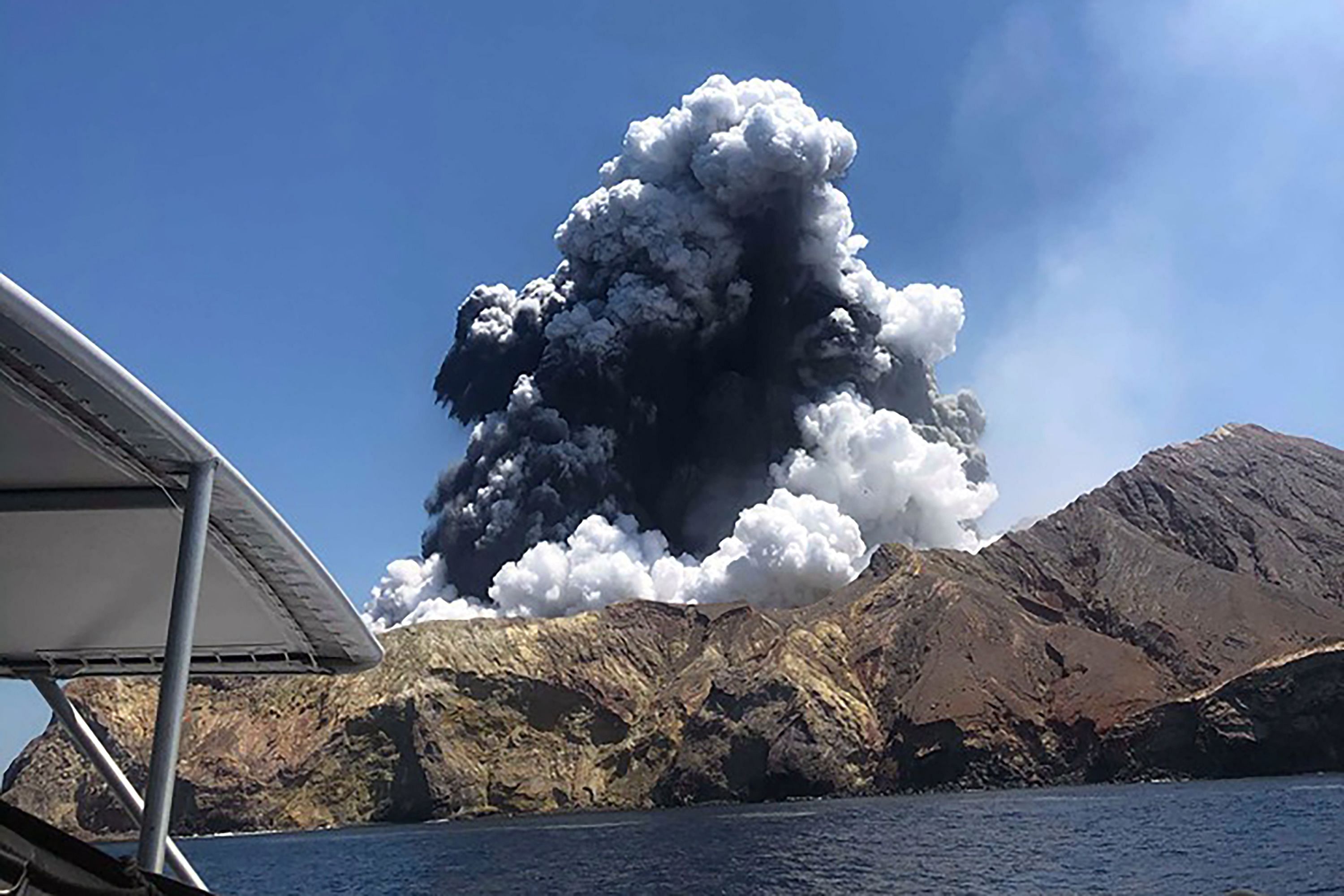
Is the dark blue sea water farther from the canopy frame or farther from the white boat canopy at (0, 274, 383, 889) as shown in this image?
the canopy frame

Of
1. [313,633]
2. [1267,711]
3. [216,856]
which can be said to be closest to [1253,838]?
[313,633]

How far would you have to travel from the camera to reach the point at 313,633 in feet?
47.2

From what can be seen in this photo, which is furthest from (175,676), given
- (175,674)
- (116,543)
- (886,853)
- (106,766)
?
(886,853)

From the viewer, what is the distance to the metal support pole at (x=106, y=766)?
13.1m

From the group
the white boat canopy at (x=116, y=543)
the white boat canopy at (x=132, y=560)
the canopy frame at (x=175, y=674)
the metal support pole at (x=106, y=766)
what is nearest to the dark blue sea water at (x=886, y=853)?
the white boat canopy at (x=116, y=543)

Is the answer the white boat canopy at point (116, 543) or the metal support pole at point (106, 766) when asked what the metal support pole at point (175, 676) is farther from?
the metal support pole at point (106, 766)

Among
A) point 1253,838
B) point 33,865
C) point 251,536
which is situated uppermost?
point 251,536

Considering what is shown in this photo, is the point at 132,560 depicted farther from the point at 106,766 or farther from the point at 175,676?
the point at 175,676

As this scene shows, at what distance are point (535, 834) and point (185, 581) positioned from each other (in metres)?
142

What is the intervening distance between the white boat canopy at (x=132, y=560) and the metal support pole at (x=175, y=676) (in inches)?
0.6

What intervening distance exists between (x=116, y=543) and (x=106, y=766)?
258 cm

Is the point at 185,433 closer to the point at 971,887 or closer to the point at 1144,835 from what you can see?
the point at 971,887

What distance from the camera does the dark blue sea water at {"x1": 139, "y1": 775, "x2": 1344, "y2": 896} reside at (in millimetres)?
63688

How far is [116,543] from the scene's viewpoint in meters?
13.2
